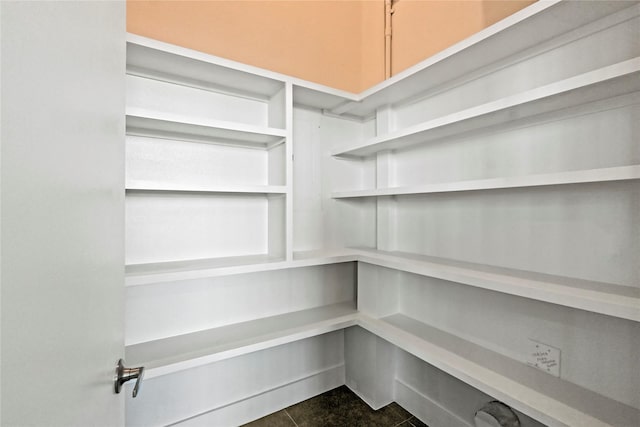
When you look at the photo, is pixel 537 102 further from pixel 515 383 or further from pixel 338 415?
pixel 338 415

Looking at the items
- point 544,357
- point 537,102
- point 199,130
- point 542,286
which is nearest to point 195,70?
point 199,130

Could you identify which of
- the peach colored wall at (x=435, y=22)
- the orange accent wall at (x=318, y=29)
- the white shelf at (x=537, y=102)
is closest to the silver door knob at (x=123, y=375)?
the white shelf at (x=537, y=102)

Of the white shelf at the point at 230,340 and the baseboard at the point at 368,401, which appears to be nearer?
the white shelf at the point at 230,340

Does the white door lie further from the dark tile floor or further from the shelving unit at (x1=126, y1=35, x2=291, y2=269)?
the dark tile floor

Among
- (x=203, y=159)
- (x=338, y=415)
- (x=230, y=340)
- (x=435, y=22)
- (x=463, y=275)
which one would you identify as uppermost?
(x=435, y=22)

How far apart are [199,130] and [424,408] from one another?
1.89 meters

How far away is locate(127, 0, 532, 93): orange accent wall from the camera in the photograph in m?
1.35

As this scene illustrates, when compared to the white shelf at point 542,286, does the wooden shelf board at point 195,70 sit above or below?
above

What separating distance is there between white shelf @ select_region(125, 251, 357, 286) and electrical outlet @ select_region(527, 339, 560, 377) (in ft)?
2.82

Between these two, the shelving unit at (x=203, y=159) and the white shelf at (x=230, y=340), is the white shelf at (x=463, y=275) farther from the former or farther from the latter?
the white shelf at (x=230, y=340)

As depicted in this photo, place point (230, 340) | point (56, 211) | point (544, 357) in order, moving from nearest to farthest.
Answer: point (56, 211)
point (544, 357)
point (230, 340)

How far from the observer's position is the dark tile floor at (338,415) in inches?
60.8

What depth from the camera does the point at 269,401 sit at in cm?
163

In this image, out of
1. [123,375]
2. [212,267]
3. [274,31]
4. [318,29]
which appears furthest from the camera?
[318,29]
